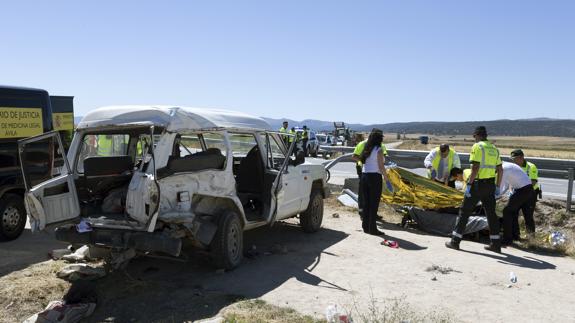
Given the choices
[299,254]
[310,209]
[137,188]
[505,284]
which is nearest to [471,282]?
[505,284]

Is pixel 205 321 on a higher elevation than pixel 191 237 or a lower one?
lower

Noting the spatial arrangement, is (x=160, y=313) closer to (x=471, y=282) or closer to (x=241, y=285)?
(x=241, y=285)

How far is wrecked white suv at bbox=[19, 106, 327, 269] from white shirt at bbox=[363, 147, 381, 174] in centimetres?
157

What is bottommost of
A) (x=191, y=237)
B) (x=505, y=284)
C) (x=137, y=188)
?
(x=505, y=284)

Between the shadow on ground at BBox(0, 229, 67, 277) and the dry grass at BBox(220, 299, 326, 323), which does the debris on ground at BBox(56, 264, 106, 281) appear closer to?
the shadow on ground at BBox(0, 229, 67, 277)

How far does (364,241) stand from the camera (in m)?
8.19

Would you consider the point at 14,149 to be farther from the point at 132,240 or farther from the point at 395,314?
the point at 395,314

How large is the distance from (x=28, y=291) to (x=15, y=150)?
331 cm

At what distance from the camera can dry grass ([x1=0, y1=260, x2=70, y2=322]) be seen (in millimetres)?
5047

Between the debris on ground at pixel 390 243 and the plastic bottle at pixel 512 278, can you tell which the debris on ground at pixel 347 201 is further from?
the plastic bottle at pixel 512 278

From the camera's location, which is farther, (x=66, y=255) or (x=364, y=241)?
(x=364, y=241)

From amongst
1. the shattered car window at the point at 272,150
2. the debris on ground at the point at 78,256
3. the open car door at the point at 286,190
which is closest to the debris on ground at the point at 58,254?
the debris on ground at the point at 78,256

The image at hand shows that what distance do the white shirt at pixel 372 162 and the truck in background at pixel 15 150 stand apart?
487cm

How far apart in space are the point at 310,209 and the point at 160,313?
397 centimetres
